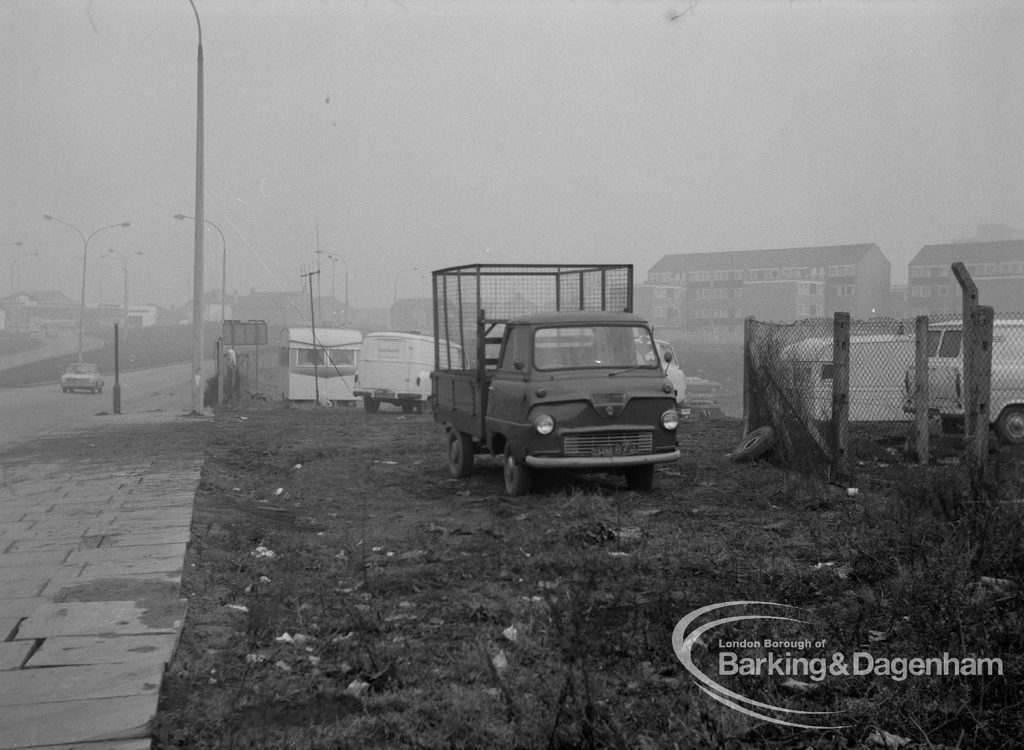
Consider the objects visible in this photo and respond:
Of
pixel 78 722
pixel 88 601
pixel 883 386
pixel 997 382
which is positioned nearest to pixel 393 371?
pixel 883 386

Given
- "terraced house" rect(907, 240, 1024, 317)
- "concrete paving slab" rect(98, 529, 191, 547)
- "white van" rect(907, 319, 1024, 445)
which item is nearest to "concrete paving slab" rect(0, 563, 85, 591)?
"concrete paving slab" rect(98, 529, 191, 547)

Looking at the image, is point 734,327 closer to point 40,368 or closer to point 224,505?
point 40,368

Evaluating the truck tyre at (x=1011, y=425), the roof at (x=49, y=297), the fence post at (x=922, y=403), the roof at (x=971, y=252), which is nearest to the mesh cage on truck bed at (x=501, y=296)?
the fence post at (x=922, y=403)

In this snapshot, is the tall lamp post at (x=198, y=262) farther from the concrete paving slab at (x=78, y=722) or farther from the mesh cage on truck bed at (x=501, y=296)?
the concrete paving slab at (x=78, y=722)

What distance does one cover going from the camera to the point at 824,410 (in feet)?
38.7

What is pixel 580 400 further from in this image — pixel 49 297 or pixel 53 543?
pixel 49 297

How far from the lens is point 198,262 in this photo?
23531mm

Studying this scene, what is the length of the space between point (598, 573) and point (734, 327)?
6305 cm

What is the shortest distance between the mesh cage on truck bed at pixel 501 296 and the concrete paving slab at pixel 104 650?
6713 millimetres

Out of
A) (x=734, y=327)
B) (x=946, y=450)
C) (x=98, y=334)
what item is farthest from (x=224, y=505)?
(x=98, y=334)

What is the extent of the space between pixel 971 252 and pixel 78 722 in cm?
6769

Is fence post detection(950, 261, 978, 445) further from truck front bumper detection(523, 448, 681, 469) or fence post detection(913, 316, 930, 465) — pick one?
truck front bumper detection(523, 448, 681, 469)

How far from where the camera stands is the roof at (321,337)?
33.8 m

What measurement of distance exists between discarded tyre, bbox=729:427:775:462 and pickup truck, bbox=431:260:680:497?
193 centimetres
